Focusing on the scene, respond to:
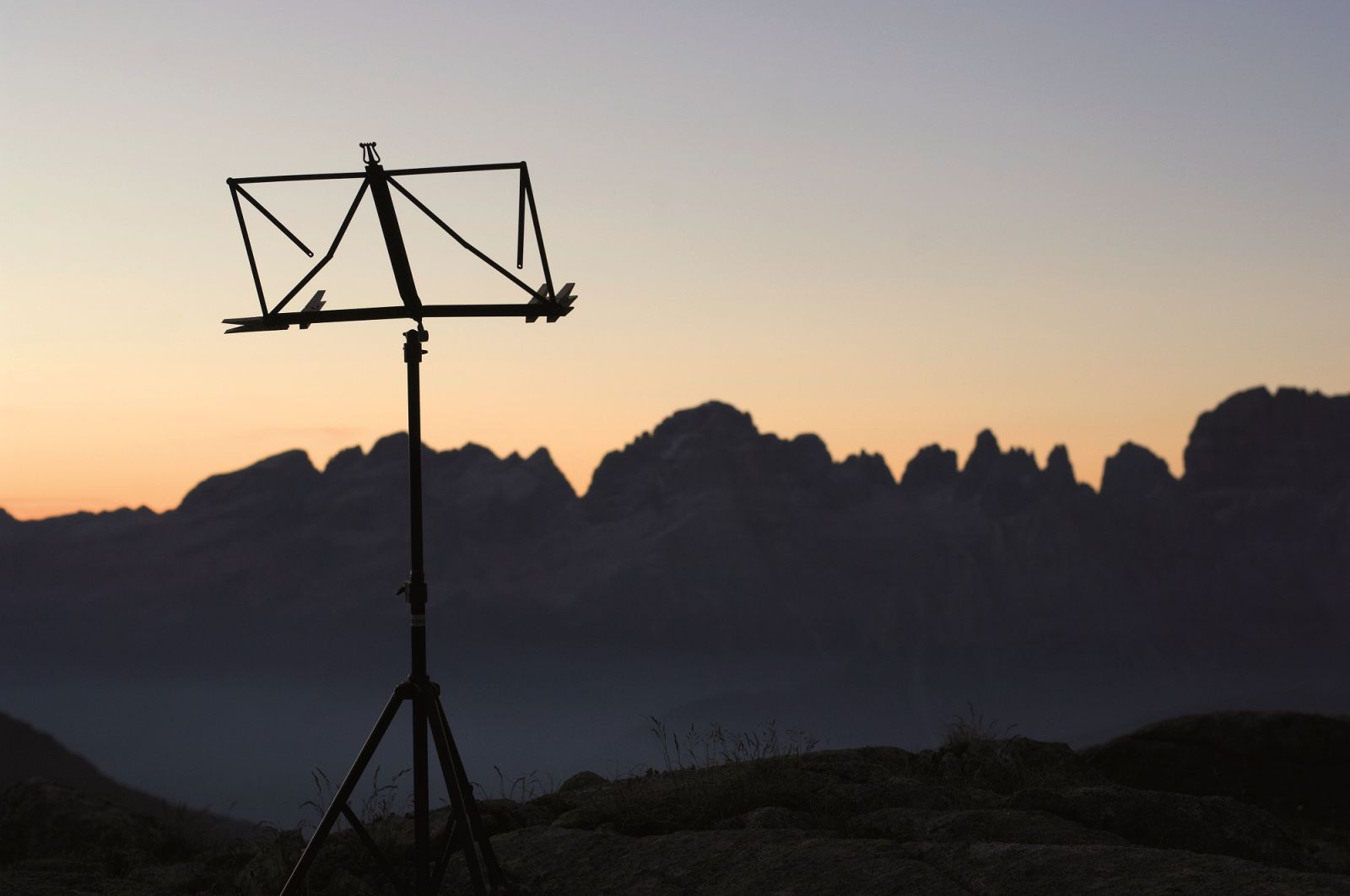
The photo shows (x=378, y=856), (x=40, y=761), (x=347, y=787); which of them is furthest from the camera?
(x=40, y=761)

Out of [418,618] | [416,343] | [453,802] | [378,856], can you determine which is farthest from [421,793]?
[416,343]

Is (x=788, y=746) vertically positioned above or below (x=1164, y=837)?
above

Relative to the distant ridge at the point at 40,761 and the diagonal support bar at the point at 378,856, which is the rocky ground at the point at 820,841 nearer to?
the diagonal support bar at the point at 378,856

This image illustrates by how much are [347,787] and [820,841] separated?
11.3 ft

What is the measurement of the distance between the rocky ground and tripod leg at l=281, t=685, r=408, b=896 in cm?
127

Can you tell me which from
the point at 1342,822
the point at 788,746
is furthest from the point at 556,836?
the point at 1342,822

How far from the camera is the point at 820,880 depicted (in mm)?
8625

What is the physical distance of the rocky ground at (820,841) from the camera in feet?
28.2

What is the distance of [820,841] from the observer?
9320 millimetres

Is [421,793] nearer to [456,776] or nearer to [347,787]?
[456,776]

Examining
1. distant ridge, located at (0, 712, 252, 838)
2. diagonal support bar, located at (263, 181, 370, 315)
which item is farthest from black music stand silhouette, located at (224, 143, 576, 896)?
distant ridge, located at (0, 712, 252, 838)

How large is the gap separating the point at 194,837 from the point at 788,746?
679 centimetres

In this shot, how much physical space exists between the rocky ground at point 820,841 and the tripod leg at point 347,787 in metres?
1.27

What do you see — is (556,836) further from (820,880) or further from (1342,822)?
(1342,822)
